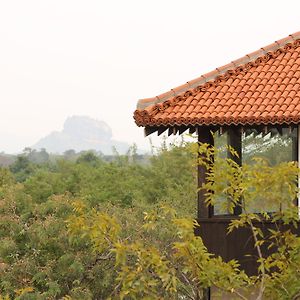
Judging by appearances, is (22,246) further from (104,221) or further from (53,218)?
(104,221)

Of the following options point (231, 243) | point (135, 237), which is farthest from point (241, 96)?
point (135, 237)

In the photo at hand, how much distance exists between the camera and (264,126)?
1423 centimetres

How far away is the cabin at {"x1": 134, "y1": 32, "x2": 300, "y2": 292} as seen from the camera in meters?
14.3

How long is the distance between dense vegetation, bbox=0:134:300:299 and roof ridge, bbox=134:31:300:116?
1445 millimetres

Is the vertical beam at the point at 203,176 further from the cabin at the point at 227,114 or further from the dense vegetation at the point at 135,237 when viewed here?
the dense vegetation at the point at 135,237

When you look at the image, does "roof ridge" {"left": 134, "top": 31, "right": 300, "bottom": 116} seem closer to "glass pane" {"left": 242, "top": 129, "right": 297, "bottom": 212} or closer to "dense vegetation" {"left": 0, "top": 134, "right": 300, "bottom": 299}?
"glass pane" {"left": 242, "top": 129, "right": 297, "bottom": 212}

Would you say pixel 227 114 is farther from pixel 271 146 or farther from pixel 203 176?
pixel 271 146

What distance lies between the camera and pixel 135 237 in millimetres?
26344

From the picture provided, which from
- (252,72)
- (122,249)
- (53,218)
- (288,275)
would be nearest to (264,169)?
(288,275)

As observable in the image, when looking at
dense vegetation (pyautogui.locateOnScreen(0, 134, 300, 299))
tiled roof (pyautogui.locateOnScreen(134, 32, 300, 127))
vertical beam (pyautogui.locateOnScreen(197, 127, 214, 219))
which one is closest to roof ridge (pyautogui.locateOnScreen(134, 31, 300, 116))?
tiled roof (pyautogui.locateOnScreen(134, 32, 300, 127))

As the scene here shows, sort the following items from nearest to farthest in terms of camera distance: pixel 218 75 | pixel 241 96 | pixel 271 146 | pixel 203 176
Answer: pixel 203 176 → pixel 241 96 → pixel 271 146 → pixel 218 75

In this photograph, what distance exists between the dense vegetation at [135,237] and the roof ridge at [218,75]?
1.45 m

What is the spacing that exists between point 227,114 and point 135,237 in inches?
488

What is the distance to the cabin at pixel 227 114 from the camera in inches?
562
